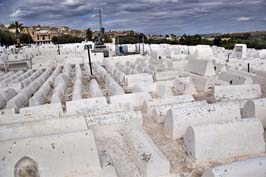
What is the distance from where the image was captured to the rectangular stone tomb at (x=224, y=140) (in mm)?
6242

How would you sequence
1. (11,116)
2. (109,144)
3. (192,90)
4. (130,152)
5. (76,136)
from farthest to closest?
(192,90) → (11,116) → (109,144) → (130,152) → (76,136)

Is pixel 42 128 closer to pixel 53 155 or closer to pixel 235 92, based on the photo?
pixel 53 155

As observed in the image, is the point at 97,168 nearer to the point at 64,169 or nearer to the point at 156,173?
the point at 64,169

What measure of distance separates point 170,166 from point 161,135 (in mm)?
1742

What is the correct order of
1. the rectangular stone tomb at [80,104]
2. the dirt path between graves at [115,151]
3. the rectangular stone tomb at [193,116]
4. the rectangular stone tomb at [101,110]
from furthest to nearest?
the rectangular stone tomb at [80,104] → the rectangular stone tomb at [101,110] → the rectangular stone tomb at [193,116] → the dirt path between graves at [115,151]

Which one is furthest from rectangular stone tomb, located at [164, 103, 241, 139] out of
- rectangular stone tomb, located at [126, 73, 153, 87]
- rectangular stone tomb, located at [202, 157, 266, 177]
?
rectangular stone tomb, located at [126, 73, 153, 87]

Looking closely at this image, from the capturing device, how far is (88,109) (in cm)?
918

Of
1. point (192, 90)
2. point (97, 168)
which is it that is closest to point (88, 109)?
point (97, 168)

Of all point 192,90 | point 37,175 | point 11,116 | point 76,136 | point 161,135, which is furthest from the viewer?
point 192,90

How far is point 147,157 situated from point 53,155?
79.7 inches

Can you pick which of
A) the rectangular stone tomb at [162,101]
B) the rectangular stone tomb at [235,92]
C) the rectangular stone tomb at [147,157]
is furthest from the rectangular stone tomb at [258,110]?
the rectangular stone tomb at [147,157]

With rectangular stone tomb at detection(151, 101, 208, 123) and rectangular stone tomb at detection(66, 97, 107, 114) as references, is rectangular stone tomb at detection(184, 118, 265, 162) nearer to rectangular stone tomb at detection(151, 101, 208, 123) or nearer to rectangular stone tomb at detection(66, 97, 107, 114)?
rectangular stone tomb at detection(151, 101, 208, 123)

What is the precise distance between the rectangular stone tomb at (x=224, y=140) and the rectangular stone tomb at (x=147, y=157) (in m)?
0.91

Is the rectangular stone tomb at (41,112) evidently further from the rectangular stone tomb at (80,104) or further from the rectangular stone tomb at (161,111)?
the rectangular stone tomb at (161,111)
